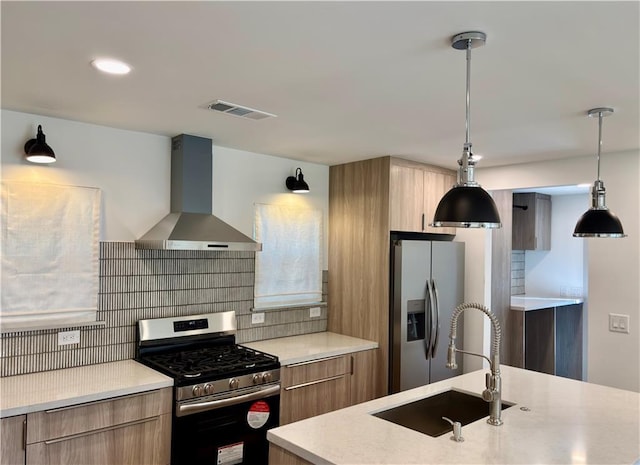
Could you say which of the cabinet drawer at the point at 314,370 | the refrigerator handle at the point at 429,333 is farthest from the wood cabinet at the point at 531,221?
the cabinet drawer at the point at 314,370

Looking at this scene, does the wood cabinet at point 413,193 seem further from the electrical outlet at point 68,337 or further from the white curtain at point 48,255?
the electrical outlet at point 68,337

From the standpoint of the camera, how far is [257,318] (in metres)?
3.99

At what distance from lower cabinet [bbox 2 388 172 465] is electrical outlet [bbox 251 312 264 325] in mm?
1215

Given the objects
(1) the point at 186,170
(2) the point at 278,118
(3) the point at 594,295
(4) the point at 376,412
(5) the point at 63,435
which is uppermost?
(2) the point at 278,118

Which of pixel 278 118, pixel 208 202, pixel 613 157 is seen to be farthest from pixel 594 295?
pixel 208 202

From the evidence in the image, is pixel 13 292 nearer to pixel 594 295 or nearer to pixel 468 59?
pixel 468 59

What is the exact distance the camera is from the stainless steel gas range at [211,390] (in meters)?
2.82

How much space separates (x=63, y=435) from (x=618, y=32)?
297cm

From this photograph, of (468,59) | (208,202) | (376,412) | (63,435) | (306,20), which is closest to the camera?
(306,20)

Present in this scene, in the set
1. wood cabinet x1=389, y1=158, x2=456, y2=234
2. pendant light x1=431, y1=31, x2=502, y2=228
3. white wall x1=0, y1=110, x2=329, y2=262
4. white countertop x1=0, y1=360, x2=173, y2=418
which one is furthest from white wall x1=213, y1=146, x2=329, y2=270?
pendant light x1=431, y1=31, x2=502, y2=228

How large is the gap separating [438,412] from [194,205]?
2.08 meters

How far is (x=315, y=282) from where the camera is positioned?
440 centimetres

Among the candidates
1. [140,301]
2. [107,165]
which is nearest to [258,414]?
[140,301]

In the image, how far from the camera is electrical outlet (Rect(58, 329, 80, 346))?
2.98 m
